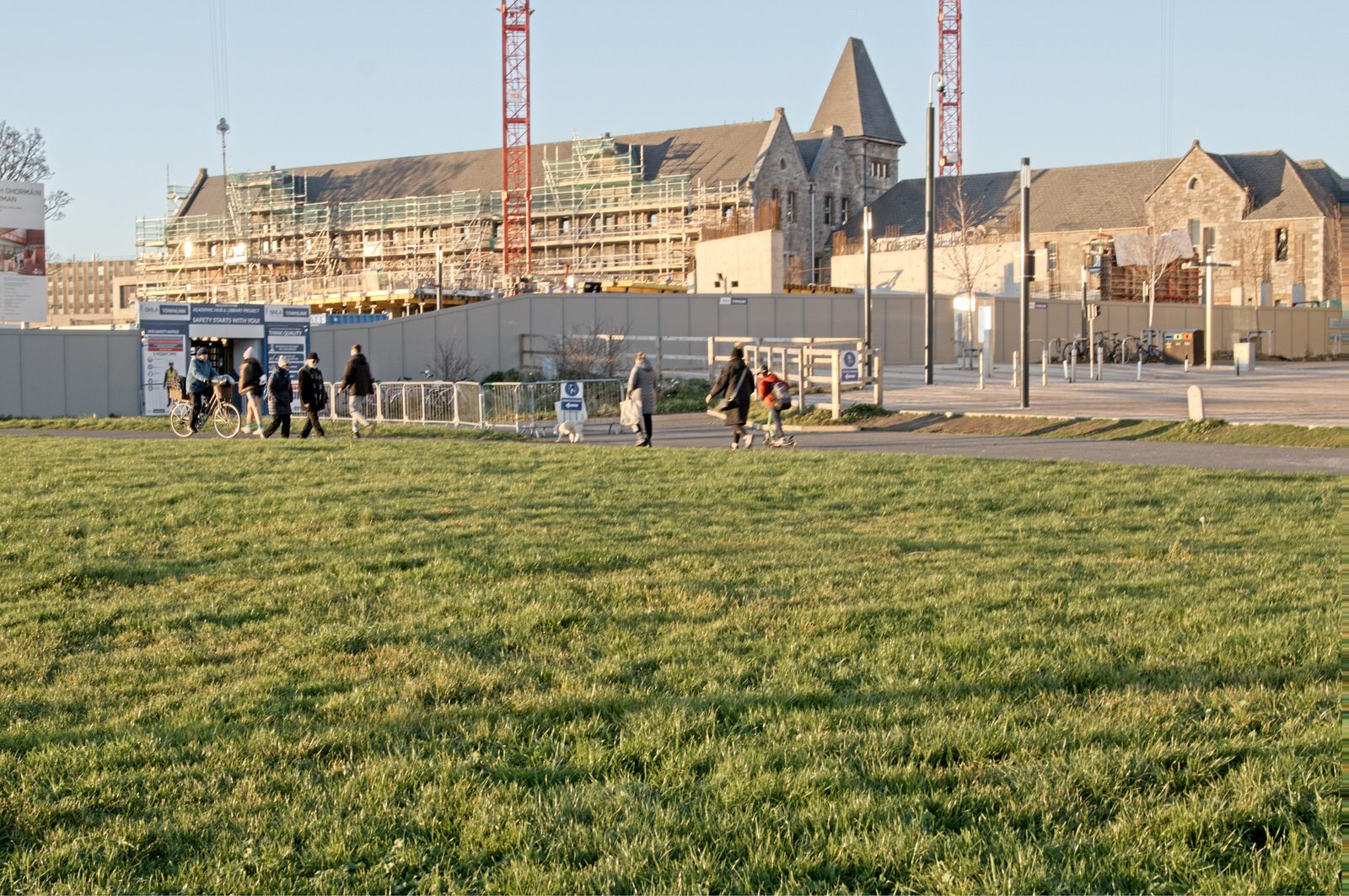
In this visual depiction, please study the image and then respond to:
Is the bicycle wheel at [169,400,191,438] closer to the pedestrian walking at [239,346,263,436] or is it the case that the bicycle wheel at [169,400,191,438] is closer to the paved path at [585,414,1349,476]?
the pedestrian walking at [239,346,263,436]

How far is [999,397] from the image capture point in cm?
3072

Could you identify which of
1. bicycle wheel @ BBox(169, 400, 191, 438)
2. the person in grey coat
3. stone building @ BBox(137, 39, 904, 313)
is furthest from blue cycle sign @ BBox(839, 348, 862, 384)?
stone building @ BBox(137, 39, 904, 313)

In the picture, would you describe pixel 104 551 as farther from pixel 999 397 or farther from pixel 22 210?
pixel 22 210

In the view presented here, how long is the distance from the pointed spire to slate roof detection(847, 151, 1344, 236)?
10.2m

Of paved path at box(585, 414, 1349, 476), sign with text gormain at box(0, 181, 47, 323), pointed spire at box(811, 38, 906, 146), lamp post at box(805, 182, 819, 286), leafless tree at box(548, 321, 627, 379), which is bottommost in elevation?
paved path at box(585, 414, 1349, 476)

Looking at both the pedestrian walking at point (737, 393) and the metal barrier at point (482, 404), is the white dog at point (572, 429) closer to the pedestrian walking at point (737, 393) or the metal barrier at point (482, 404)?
the metal barrier at point (482, 404)

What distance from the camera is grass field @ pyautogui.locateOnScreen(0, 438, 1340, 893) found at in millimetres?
4266

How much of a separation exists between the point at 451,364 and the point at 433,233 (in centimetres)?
5028

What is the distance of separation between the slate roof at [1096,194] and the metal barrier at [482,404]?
49.1m

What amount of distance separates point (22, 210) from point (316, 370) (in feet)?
70.5

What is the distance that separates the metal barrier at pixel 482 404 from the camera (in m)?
26.8

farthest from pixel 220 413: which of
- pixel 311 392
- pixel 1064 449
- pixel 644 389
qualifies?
pixel 1064 449

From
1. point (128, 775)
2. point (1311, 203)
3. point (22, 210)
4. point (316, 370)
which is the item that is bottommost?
point (128, 775)

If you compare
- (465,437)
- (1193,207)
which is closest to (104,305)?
(1193,207)
